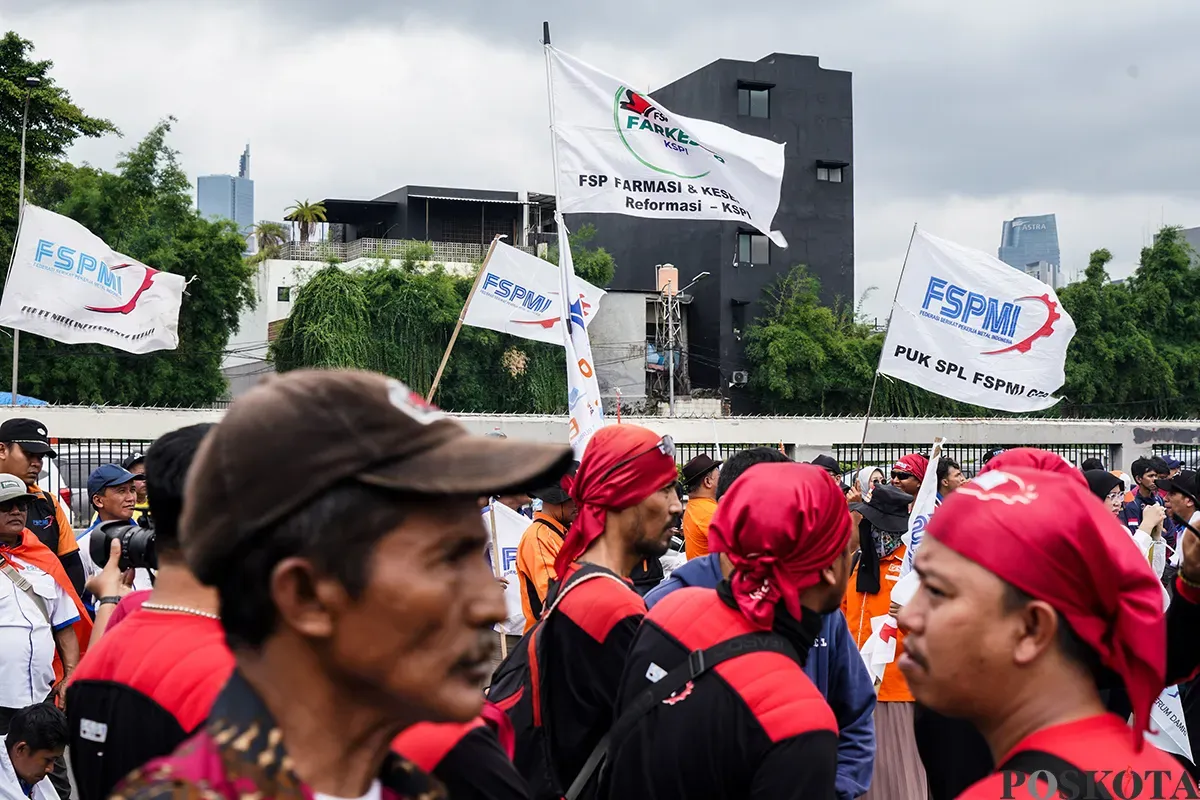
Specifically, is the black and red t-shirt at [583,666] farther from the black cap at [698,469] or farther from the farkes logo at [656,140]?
the farkes logo at [656,140]

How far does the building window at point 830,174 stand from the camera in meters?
50.6

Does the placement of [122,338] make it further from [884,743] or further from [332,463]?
[332,463]

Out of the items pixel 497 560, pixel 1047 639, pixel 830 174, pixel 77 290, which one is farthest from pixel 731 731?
pixel 830 174

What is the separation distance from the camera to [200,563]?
5.28ft

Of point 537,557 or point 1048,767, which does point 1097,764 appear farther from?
point 537,557

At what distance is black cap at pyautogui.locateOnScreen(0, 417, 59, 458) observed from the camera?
7340mm

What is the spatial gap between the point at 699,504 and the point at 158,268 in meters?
28.7

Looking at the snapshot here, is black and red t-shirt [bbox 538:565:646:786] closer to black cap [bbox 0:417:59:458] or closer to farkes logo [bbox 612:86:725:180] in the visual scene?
black cap [bbox 0:417:59:458]

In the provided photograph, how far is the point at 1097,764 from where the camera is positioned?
6.88 ft

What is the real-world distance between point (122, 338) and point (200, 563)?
47.7ft

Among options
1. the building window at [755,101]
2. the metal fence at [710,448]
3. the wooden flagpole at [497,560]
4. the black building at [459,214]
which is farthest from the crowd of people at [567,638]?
the black building at [459,214]

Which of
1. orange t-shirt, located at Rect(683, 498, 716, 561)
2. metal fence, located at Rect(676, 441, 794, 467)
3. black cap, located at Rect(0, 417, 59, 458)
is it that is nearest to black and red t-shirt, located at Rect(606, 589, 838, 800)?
orange t-shirt, located at Rect(683, 498, 716, 561)

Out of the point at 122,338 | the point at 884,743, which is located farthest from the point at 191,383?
the point at 884,743

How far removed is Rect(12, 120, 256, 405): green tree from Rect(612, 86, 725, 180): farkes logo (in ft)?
83.2
